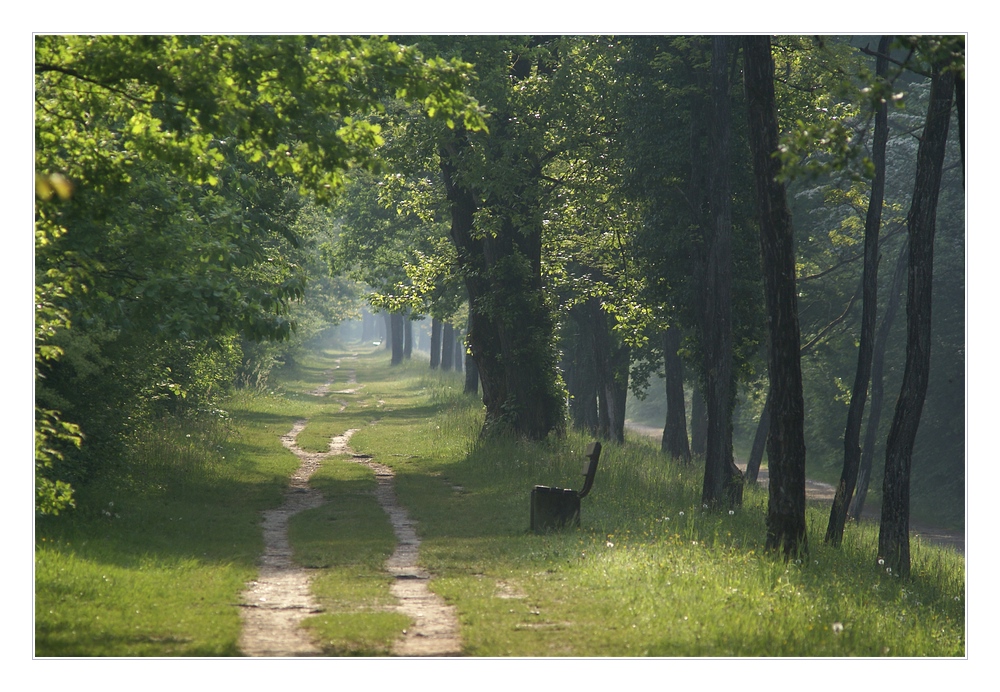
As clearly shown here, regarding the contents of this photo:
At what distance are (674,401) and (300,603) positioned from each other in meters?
21.1

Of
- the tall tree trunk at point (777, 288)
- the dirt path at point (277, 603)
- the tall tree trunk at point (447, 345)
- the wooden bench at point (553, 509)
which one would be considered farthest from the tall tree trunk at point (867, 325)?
the tall tree trunk at point (447, 345)

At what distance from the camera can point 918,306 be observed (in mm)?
13664

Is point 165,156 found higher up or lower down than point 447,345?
higher up

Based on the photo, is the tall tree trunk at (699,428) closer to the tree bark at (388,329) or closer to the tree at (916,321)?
the tree at (916,321)

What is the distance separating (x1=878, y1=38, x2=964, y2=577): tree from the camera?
1332 cm

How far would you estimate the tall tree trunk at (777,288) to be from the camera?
1236 centimetres

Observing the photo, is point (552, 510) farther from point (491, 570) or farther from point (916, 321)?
point (916, 321)

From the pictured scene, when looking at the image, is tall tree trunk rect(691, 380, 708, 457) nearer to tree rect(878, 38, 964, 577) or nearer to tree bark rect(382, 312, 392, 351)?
tree rect(878, 38, 964, 577)

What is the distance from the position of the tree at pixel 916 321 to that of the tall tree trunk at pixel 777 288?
2.11m

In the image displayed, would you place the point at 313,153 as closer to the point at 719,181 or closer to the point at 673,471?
the point at 719,181

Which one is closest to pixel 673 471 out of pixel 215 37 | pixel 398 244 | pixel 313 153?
pixel 313 153

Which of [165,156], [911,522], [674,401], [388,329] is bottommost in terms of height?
[911,522]

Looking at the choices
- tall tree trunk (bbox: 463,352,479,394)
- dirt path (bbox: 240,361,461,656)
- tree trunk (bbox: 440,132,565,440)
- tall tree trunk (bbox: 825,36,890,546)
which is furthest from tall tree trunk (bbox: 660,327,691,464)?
dirt path (bbox: 240,361,461,656)

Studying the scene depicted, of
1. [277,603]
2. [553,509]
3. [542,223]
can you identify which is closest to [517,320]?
[542,223]
